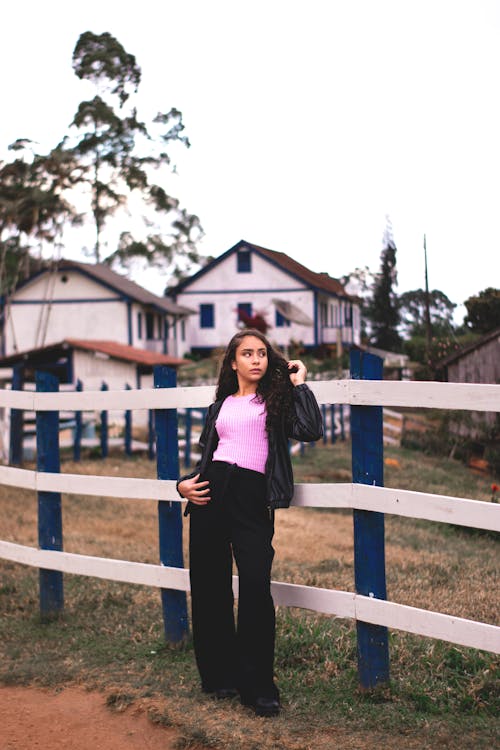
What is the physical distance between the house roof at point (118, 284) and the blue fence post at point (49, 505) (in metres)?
29.5

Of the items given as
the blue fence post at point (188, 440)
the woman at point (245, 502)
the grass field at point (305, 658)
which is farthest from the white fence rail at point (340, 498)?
the blue fence post at point (188, 440)

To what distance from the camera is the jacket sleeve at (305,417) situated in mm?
4141

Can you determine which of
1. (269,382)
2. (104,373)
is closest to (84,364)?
(104,373)

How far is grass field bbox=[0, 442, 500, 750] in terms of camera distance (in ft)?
13.0

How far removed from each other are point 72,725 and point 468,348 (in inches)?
142

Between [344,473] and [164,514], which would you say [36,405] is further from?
[344,473]

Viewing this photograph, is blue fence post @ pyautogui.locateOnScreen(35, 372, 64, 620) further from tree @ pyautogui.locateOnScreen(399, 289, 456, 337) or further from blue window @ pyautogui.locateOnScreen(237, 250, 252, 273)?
blue window @ pyautogui.locateOnScreen(237, 250, 252, 273)

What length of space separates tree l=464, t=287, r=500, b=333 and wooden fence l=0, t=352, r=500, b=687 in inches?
81.7

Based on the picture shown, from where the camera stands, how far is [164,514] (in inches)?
203

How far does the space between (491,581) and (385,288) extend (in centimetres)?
213

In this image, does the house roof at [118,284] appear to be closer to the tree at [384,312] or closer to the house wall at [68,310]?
the house wall at [68,310]

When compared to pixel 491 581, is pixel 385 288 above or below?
above

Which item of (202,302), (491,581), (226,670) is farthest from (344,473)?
(202,302)

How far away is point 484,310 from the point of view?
6.18 meters
